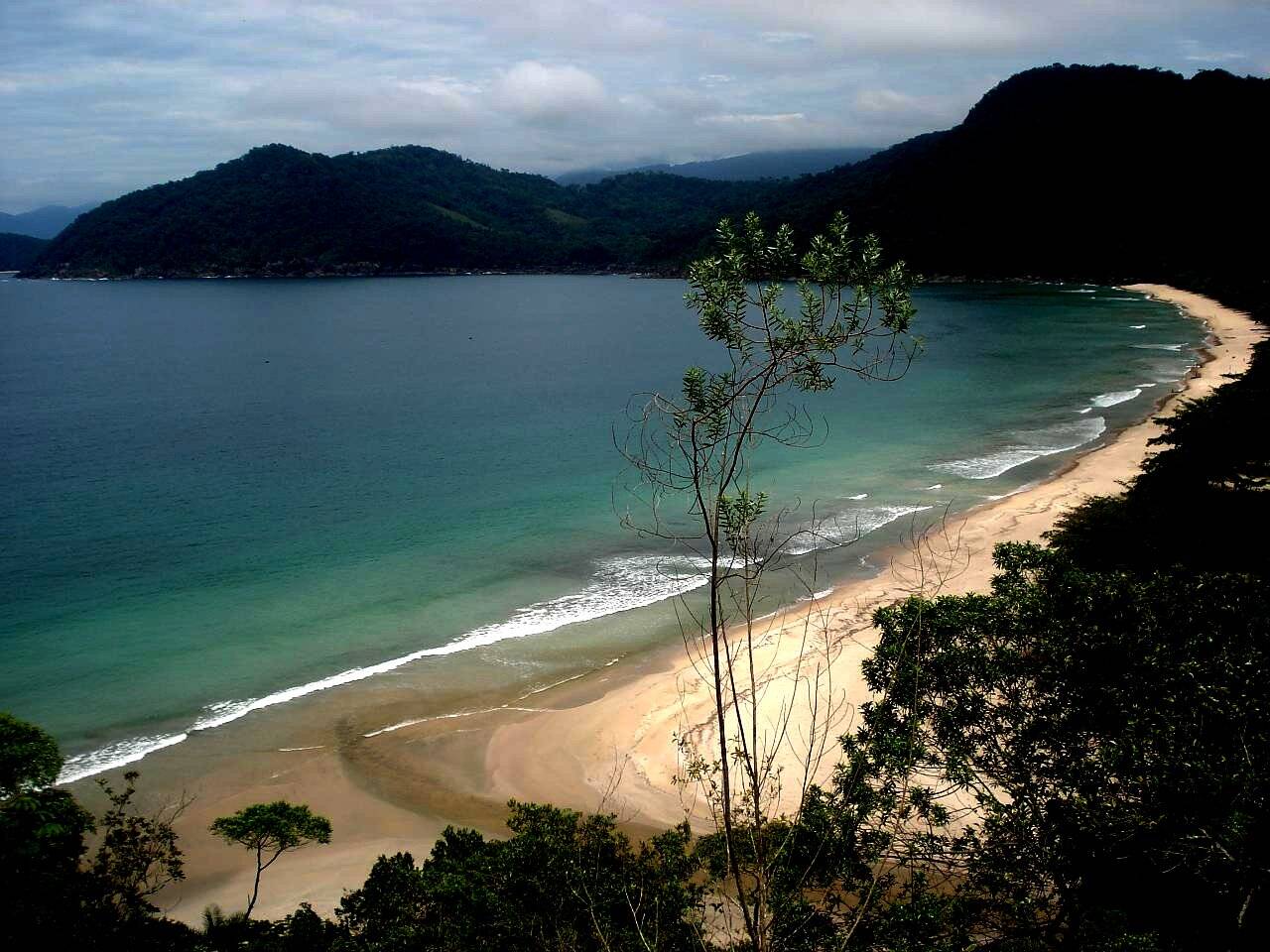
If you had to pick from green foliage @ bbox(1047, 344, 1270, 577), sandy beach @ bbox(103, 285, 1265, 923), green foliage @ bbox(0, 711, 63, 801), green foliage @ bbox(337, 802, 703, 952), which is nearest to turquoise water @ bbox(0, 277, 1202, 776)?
sandy beach @ bbox(103, 285, 1265, 923)

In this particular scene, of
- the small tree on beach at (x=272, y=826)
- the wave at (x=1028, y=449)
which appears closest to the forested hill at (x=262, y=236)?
the wave at (x=1028, y=449)

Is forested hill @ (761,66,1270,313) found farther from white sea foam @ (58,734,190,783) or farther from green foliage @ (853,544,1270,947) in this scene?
white sea foam @ (58,734,190,783)

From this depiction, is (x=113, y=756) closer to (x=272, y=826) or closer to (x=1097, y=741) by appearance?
(x=272, y=826)

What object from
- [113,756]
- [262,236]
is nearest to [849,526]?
[113,756]

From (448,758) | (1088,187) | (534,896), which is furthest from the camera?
(1088,187)

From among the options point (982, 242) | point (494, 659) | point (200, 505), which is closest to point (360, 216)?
point (982, 242)

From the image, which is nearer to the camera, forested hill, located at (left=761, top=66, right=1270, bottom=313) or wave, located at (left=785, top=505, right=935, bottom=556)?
wave, located at (left=785, top=505, right=935, bottom=556)
